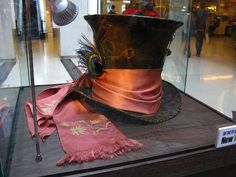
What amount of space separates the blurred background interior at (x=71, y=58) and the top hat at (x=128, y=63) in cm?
28

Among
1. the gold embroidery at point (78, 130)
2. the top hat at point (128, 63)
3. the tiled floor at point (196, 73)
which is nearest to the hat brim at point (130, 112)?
the top hat at point (128, 63)

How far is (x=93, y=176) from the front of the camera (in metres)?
0.74

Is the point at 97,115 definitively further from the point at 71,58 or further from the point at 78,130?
the point at 71,58

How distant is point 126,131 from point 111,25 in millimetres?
393

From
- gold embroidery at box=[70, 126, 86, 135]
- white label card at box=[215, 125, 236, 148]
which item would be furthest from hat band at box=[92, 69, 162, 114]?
white label card at box=[215, 125, 236, 148]

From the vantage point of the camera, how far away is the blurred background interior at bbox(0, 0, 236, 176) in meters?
1.25

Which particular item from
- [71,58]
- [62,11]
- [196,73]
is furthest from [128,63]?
[196,73]

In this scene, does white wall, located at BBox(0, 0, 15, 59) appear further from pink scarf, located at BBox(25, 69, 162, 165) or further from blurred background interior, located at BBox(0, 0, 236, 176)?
pink scarf, located at BBox(25, 69, 162, 165)

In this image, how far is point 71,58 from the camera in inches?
113

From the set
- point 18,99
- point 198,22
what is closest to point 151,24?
point 18,99

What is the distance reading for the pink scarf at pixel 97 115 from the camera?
0.84 m

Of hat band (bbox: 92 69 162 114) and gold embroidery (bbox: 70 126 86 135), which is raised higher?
hat band (bbox: 92 69 162 114)

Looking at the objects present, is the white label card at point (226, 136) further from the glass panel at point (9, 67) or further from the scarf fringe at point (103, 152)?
the glass panel at point (9, 67)

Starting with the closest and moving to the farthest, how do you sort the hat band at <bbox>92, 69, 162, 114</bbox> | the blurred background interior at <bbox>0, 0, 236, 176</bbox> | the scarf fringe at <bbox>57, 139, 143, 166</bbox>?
the scarf fringe at <bbox>57, 139, 143, 166</bbox>
the hat band at <bbox>92, 69, 162, 114</bbox>
the blurred background interior at <bbox>0, 0, 236, 176</bbox>
